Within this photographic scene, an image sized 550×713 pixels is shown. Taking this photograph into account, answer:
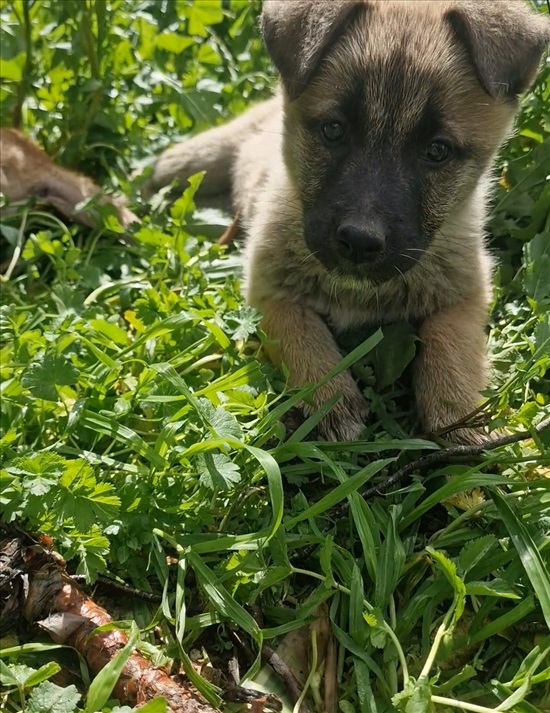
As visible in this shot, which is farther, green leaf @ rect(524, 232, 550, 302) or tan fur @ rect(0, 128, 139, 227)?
tan fur @ rect(0, 128, 139, 227)

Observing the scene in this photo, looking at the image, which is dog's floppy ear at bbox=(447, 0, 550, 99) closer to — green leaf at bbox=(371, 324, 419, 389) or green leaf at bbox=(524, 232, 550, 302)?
green leaf at bbox=(524, 232, 550, 302)

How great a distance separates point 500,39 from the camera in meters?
2.69

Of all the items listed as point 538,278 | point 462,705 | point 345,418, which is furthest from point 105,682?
point 538,278

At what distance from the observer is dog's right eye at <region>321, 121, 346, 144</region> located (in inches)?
110

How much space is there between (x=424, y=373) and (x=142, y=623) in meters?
1.32

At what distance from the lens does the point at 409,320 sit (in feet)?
10.3

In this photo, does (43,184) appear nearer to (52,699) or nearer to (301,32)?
(301,32)

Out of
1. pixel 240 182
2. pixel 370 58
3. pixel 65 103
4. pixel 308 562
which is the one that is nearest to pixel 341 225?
pixel 370 58

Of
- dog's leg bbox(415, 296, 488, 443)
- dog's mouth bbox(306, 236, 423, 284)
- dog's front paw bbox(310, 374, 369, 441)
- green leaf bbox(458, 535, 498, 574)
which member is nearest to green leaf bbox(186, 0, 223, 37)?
dog's mouth bbox(306, 236, 423, 284)

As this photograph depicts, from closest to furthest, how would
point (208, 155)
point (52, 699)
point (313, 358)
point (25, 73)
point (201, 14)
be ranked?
point (52, 699)
point (313, 358)
point (25, 73)
point (208, 155)
point (201, 14)

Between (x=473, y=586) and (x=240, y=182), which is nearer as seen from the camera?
(x=473, y=586)

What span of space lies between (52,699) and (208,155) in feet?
10.4

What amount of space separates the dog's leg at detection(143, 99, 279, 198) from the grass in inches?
37.0

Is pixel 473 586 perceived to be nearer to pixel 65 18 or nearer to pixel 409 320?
pixel 409 320
